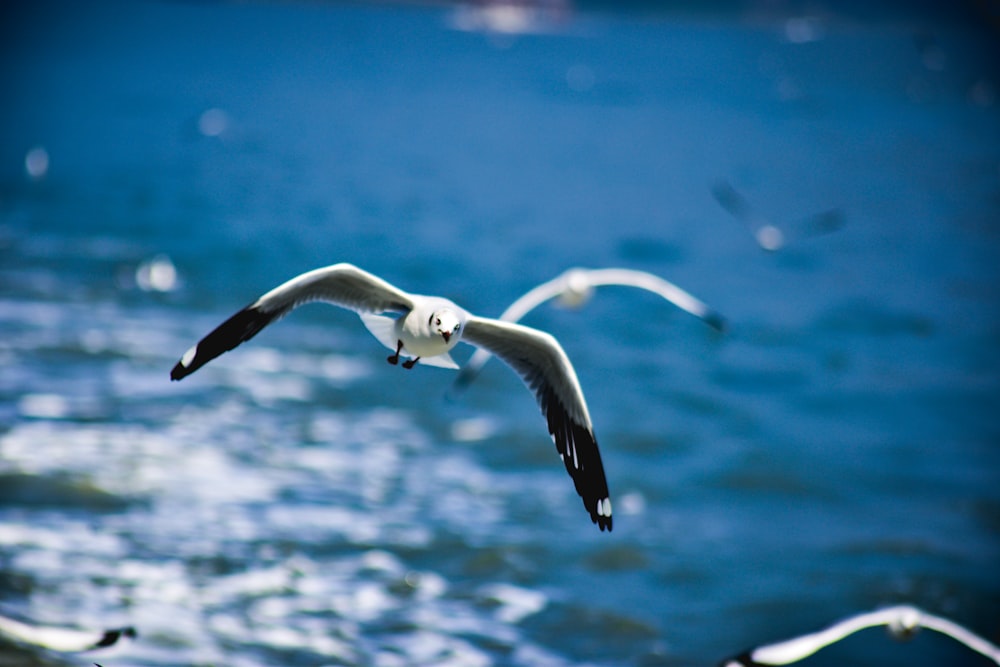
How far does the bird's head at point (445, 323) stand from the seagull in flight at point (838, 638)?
13.6 feet

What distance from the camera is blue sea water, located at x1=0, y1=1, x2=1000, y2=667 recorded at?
52.3 ft

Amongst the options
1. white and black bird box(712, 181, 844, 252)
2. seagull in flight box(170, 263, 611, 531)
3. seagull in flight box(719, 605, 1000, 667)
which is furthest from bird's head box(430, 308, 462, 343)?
white and black bird box(712, 181, 844, 252)

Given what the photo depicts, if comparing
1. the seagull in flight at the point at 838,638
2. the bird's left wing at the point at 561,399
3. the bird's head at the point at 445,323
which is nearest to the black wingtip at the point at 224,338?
the bird's head at the point at 445,323

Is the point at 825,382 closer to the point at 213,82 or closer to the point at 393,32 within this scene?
the point at 213,82

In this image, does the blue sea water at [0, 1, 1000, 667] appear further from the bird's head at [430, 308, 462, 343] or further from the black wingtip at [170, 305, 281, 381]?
the bird's head at [430, 308, 462, 343]

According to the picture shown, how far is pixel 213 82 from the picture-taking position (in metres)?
73.0

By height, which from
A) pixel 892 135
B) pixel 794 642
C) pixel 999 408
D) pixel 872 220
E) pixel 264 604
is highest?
pixel 892 135

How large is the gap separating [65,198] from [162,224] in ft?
13.5

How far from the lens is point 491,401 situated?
945 inches

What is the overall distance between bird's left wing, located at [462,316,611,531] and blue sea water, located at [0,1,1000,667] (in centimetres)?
646

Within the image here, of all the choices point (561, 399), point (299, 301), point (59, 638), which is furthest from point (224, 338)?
point (59, 638)

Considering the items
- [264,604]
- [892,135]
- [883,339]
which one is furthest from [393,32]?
[264,604]

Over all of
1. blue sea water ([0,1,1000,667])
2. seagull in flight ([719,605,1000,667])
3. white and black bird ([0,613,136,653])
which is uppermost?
blue sea water ([0,1,1000,667])

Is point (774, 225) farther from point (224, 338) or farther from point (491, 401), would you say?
point (224, 338)
